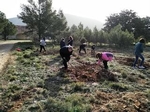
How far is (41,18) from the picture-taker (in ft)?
122

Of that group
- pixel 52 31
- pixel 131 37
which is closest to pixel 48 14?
pixel 52 31

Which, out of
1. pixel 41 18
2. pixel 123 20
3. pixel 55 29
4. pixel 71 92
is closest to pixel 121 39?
pixel 55 29

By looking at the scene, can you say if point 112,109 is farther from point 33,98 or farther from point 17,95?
point 17,95

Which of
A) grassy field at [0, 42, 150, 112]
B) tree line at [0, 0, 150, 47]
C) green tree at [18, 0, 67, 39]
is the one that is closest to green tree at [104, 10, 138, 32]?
tree line at [0, 0, 150, 47]

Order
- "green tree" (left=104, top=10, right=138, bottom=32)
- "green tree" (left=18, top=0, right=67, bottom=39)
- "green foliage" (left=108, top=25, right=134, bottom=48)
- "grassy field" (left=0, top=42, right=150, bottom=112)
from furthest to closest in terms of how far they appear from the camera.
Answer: "green tree" (left=104, top=10, right=138, bottom=32) → "green tree" (left=18, top=0, right=67, bottom=39) → "green foliage" (left=108, top=25, right=134, bottom=48) → "grassy field" (left=0, top=42, right=150, bottom=112)

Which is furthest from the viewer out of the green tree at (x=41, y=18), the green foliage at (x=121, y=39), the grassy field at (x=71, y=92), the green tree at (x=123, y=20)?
the green tree at (x=123, y=20)

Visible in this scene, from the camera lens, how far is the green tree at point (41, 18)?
36906 mm

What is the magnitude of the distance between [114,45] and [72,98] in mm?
29116

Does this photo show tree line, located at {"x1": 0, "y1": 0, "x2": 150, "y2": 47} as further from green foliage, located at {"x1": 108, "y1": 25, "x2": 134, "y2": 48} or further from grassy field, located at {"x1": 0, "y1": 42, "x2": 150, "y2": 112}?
grassy field, located at {"x1": 0, "y1": 42, "x2": 150, "y2": 112}

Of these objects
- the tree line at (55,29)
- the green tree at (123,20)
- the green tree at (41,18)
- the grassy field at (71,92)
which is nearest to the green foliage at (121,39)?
the tree line at (55,29)

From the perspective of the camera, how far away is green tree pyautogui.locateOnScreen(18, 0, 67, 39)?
3691cm

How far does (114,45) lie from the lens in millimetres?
35031

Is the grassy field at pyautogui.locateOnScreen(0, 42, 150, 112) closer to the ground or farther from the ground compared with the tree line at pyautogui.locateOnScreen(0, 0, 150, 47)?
closer to the ground

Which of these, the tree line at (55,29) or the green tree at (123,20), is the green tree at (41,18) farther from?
the green tree at (123,20)
